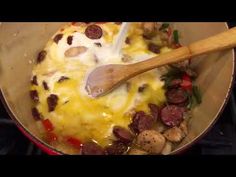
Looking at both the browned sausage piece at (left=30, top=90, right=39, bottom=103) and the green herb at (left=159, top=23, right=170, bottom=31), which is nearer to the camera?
the browned sausage piece at (left=30, top=90, right=39, bottom=103)

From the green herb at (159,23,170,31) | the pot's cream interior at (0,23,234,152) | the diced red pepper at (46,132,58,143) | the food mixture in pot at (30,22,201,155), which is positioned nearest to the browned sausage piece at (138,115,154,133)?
the food mixture in pot at (30,22,201,155)

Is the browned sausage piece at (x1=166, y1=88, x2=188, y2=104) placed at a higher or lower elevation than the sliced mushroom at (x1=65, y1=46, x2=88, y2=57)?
lower

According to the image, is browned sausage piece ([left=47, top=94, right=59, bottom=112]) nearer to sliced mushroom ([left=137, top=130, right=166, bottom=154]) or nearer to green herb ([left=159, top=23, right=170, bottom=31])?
sliced mushroom ([left=137, top=130, right=166, bottom=154])

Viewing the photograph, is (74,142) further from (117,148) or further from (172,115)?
(172,115)

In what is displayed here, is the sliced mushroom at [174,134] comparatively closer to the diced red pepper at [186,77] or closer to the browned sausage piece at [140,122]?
the browned sausage piece at [140,122]

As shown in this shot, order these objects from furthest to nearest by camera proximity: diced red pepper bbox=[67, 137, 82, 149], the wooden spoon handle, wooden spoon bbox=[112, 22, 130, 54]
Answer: wooden spoon bbox=[112, 22, 130, 54]
diced red pepper bbox=[67, 137, 82, 149]
the wooden spoon handle

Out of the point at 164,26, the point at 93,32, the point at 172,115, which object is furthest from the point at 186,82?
the point at 93,32

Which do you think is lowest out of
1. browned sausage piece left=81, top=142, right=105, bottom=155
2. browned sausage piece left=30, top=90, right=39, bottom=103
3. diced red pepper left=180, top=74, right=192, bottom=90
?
browned sausage piece left=81, top=142, right=105, bottom=155
